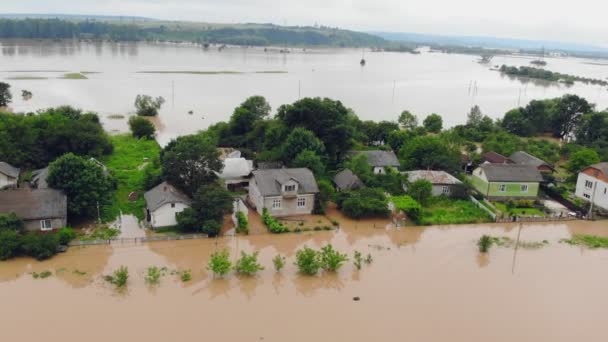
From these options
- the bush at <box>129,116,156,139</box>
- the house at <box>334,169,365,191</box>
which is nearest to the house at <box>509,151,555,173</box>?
the house at <box>334,169,365,191</box>

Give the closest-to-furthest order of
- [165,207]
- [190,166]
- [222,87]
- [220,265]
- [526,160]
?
[220,265]
[165,207]
[190,166]
[526,160]
[222,87]

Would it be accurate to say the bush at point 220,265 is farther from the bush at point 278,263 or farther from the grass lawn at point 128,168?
the grass lawn at point 128,168

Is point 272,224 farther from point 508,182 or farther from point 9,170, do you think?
point 9,170

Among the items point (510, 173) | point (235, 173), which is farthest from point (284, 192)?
point (510, 173)

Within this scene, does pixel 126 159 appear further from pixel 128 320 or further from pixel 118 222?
pixel 128 320

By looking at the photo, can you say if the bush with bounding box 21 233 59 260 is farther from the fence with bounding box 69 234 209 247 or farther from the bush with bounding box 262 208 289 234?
the bush with bounding box 262 208 289 234

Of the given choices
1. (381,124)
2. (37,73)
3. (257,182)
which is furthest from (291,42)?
(257,182)

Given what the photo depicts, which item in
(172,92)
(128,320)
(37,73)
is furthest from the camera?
(37,73)
